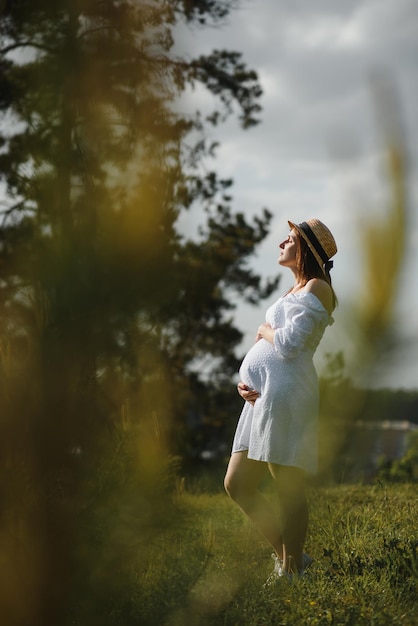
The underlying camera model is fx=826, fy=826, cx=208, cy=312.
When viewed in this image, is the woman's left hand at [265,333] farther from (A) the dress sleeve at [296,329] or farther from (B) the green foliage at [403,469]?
(B) the green foliage at [403,469]

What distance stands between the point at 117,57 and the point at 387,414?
3.82ft

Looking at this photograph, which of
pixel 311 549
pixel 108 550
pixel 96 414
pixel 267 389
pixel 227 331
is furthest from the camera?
pixel 227 331

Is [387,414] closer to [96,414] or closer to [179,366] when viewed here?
[96,414]

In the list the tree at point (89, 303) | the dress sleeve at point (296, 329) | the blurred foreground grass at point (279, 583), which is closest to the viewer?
the tree at point (89, 303)

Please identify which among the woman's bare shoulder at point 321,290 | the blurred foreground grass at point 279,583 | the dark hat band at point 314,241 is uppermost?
the dark hat band at point 314,241

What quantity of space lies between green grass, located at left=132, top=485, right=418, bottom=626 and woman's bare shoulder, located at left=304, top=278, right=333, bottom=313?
1003mm

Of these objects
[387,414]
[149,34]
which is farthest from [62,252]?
[387,414]

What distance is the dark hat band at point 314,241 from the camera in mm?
3490

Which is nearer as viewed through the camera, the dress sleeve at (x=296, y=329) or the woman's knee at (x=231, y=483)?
the dress sleeve at (x=296, y=329)

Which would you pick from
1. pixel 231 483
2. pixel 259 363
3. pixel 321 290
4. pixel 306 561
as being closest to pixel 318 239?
pixel 321 290

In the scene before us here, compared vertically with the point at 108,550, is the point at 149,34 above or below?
above

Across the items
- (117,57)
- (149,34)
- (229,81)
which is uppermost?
(229,81)

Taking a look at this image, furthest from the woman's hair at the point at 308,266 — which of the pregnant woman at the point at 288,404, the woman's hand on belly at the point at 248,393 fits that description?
the woman's hand on belly at the point at 248,393

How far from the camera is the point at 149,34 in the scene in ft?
7.68
